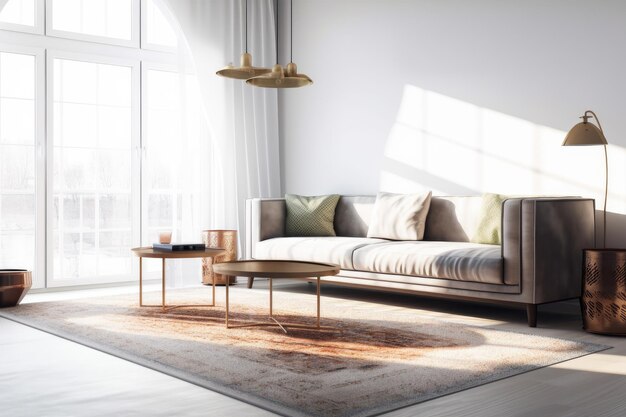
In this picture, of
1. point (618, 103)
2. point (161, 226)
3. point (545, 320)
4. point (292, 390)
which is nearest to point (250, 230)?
point (161, 226)

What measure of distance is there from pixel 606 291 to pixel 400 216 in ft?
6.20

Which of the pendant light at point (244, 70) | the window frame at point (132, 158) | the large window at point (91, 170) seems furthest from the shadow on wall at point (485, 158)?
the large window at point (91, 170)

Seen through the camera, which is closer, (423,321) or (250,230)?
(423,321)

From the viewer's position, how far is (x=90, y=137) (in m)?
6.23

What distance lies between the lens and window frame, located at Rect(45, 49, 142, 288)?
19.4 feet

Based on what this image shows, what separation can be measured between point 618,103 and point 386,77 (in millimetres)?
2150

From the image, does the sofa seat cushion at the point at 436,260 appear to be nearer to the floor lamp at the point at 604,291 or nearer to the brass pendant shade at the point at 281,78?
the floor lamp at the point at 604,291

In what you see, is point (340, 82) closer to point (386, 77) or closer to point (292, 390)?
point (386, 77)

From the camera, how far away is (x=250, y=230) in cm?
616

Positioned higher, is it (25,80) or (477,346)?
(25,80)

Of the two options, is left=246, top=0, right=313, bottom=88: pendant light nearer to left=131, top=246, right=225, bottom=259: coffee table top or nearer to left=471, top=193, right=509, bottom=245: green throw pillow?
left=131, top=246, right=225, bottom=259: coffee table top

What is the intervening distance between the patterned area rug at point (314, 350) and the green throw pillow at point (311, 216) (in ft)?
3.72

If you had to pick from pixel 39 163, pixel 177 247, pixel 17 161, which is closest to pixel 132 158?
pixel 39 163

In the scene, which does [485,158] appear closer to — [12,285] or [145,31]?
[145,31]
